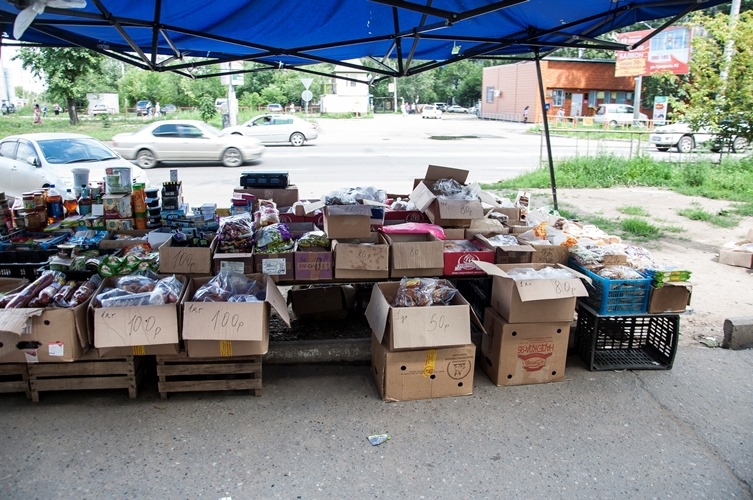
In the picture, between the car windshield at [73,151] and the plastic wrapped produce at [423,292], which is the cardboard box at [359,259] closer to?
the plastic wrapped produce at [423,292]

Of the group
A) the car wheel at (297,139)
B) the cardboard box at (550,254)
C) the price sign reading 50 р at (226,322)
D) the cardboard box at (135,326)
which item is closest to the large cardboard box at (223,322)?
the price sign reading 50 р at (226,322)

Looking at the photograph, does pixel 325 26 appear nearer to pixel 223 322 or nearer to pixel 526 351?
pixel 223 322

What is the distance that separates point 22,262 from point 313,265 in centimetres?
248

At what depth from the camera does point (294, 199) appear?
5891 millimetres

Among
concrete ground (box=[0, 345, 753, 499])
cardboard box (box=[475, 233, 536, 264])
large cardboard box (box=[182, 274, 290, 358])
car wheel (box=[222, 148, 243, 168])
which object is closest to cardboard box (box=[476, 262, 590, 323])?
cardboard box (box=[475, 233, 536, 264])

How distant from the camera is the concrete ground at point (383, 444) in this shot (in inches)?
119

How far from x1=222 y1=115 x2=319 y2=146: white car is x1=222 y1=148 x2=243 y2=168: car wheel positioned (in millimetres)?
5415

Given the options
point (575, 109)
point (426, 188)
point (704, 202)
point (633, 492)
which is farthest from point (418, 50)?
point (575, 109)

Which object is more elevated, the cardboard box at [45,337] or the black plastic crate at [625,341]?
the cardboard box at [45,337]

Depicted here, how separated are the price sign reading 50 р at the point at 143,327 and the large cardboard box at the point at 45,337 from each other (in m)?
0.36

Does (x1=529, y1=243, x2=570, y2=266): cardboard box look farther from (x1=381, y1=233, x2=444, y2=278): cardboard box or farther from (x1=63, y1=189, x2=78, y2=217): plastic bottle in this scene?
(x1=63, y1=189, x2=78, y2=217): plastic bottle

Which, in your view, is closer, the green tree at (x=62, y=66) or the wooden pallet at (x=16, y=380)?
the wooden pallet at (x=16, y=380)

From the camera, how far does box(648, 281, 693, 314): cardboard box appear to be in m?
4.16

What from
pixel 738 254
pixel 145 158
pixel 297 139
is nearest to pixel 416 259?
pixel 738 254
